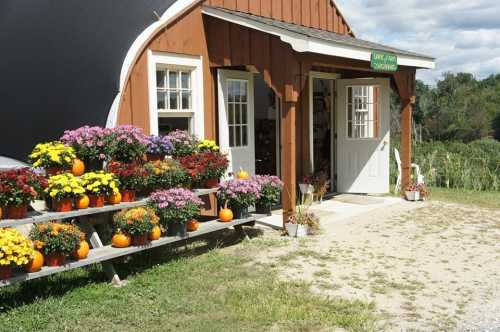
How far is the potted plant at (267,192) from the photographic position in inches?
286

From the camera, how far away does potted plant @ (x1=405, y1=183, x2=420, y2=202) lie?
10.5 metres

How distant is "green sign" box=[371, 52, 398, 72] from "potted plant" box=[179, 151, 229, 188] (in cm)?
315

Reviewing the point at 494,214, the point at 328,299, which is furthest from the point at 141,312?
the point at 494,214

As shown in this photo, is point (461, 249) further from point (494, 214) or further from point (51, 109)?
point (51, 109)

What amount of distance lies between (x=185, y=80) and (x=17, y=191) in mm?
3725

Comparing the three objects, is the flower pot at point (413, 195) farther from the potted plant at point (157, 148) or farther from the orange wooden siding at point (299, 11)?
the potted plant at point (157, 148)

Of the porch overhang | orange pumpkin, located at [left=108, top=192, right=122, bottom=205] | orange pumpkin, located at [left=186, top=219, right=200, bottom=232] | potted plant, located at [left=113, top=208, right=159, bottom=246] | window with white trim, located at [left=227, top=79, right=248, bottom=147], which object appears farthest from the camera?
window with white trim, located at [left=227, top=79, right=248, bottom=147]

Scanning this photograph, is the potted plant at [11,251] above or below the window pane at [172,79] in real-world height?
below

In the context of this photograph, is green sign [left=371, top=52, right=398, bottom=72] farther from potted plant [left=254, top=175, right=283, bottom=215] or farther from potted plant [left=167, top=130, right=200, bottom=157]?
potted plant [left=167, top=130, right=200, bottom=157]

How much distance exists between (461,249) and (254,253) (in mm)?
2616

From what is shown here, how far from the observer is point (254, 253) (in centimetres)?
663

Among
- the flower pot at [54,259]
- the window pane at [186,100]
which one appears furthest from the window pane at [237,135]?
the flower pot at [54,259]

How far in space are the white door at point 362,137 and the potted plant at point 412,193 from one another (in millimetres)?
562

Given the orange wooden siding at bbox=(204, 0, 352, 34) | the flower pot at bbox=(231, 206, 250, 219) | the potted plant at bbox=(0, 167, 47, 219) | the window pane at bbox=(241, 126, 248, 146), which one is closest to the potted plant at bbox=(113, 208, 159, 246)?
the potted plant at bbox=(0, 167, 47, 219)
